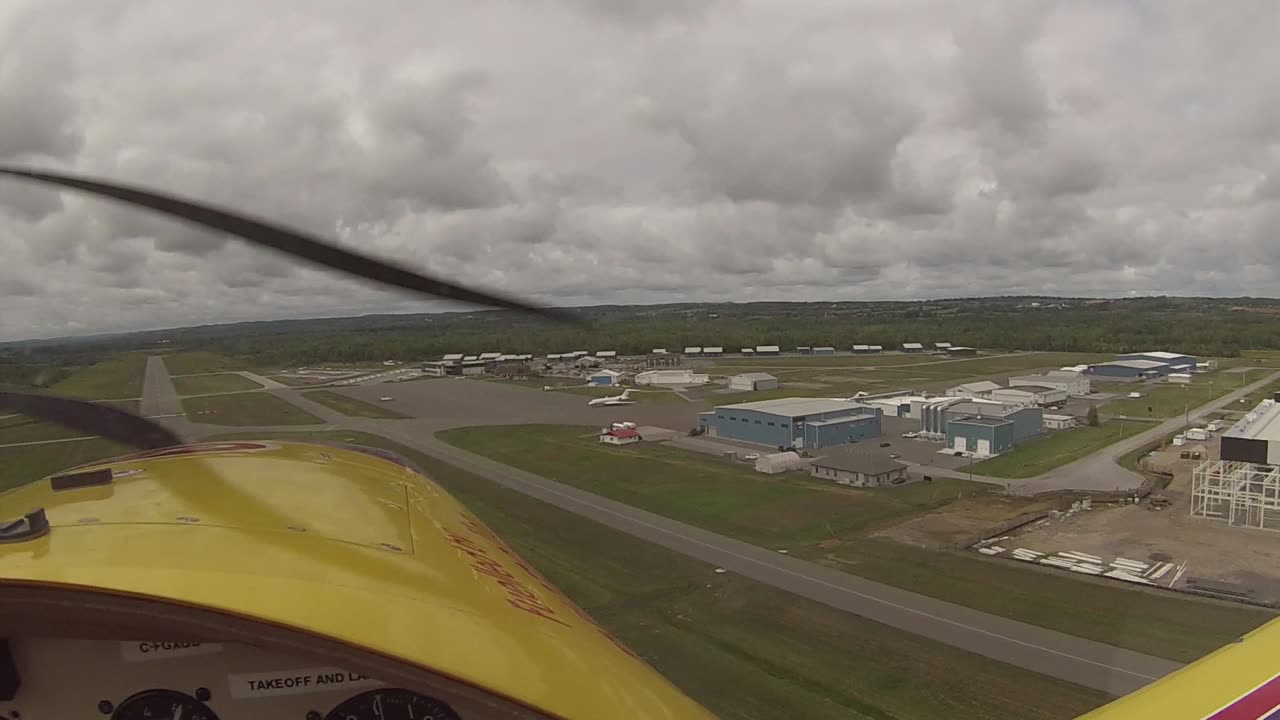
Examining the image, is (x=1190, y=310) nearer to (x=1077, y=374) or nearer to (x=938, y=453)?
(x=1077, y=374)

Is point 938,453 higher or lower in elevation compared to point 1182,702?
lower

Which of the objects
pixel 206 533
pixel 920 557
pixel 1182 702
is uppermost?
pixel 206 533

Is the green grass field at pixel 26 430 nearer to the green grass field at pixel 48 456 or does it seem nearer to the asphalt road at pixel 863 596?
the green grass field at pixel 48 456

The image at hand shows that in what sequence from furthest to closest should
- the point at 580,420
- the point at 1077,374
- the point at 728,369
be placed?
1. the point at 728,369
2. the point at 1077,374
3. the point at 580,420

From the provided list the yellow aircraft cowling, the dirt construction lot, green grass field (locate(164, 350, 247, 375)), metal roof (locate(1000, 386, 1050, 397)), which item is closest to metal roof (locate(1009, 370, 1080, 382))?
metal roof (locate(1000, 386, 1050, 397))

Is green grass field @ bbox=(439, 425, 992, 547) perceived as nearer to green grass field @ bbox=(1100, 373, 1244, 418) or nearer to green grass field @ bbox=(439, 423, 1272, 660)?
green grass field @ bbox=(439, 423, 1272, 660)

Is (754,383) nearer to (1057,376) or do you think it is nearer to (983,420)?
(983,420)

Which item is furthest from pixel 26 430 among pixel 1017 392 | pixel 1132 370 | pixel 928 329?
pixel 928 329

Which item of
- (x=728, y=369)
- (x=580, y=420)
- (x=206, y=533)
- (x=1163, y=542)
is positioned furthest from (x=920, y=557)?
(x=728, y=369)
